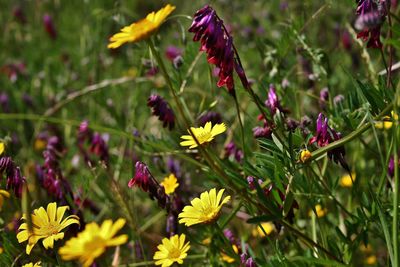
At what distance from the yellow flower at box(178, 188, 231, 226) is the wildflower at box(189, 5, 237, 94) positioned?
0.88ft

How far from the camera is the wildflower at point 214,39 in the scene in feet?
4.22

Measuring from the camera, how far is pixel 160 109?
1.76 meters

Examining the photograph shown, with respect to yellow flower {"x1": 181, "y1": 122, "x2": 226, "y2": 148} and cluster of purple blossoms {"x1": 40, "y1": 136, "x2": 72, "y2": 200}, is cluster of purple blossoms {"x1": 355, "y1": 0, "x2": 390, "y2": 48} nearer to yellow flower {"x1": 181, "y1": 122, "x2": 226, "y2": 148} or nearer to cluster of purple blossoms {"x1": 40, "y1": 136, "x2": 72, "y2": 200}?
yellow flower {"x1": 181, "y1": 122, "x2": 226, "y2": 148}

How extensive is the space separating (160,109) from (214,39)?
51 cm

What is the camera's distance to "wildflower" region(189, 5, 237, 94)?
1286 millimetres

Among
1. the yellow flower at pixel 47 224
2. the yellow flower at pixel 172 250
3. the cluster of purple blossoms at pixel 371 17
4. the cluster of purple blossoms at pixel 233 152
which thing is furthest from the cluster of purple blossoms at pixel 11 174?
the cluster of purple blossoms at pixel 371 17

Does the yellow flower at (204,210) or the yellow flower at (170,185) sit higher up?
the yellow flower at (204,210)

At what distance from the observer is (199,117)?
1.88 metres

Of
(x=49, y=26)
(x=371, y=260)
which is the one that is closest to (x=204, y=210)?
(x=371, y=260)

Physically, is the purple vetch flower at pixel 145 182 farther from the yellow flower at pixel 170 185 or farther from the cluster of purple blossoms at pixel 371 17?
the cluster of purple blossoms at pixel 371 17

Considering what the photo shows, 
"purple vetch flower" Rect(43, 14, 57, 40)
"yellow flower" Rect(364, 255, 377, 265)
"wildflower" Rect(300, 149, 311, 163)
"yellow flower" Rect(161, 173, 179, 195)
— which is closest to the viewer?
"wildflower" Rect(300, 149, 311, 163)

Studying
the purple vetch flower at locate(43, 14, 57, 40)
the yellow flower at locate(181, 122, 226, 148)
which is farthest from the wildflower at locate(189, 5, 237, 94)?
the purple vetch flower at locate(43, 14, 57, 40)

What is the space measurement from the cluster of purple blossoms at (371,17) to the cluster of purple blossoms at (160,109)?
2.07 feet

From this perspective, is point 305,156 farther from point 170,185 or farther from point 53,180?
point 53,180
